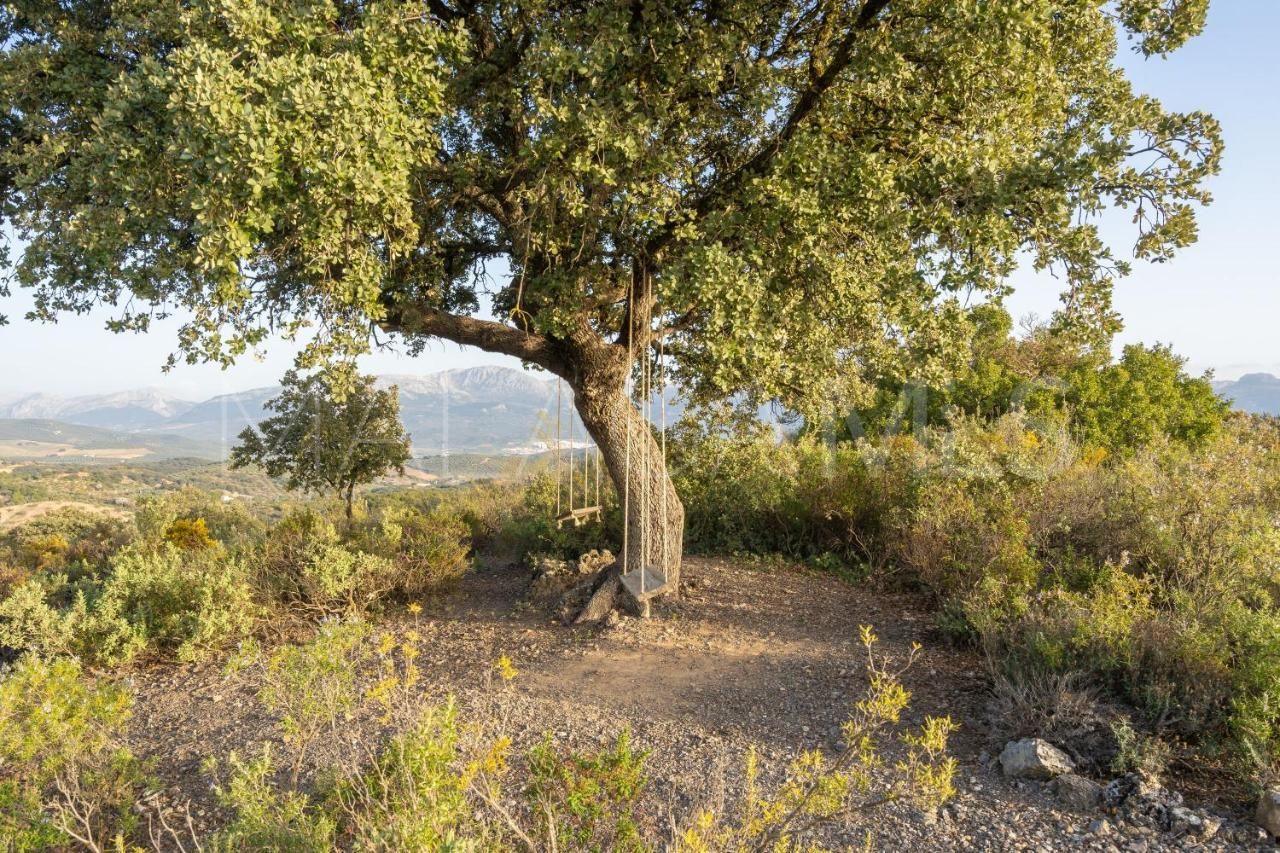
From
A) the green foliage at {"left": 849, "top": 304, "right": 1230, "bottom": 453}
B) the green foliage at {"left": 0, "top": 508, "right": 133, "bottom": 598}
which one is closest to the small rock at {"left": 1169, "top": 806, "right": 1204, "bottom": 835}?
the green foliage at {"left": 0, "top": 508, "right": 133, "bottom": 598}

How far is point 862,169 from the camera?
477cm

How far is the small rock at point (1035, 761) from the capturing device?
3.86 meters

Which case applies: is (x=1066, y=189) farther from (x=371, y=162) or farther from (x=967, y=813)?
(x=371, y=162)

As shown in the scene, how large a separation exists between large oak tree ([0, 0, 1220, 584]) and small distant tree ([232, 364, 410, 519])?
872 centimetres

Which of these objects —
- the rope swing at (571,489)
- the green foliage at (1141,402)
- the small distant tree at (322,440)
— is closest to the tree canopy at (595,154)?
the rope swing at (571,489)

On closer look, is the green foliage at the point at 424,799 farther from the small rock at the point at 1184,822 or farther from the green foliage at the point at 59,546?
the green foliage at the point at 59,546

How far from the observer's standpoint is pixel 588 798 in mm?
2930

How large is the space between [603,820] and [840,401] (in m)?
6.55

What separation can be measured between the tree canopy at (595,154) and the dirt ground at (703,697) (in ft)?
7.93

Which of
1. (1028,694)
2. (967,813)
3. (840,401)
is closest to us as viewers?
(967,813)

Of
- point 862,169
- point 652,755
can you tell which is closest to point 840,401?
point 862,169

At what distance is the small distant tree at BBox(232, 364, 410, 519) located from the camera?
46.7 ft

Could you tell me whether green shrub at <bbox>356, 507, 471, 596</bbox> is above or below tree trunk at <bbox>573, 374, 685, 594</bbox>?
below

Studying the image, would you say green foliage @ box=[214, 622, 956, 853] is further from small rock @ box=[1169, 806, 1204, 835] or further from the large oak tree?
the large oak tree
